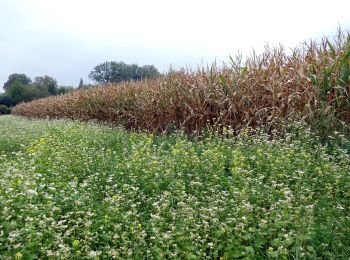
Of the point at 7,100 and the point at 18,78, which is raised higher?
the point at 18,78

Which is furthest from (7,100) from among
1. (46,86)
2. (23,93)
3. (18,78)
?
(18,78)

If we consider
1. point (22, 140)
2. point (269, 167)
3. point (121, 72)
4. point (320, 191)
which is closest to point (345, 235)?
point (320, 191)

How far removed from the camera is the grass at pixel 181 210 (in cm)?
331

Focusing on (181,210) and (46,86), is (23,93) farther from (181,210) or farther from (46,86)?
(181,210)

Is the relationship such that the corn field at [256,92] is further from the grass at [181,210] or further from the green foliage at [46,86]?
the green foliage at [46,86]

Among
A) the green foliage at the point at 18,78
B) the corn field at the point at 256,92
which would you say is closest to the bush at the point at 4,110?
the green foliage at the point at 18,78

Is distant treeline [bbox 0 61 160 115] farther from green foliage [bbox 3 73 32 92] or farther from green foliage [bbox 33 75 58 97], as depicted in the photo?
green foliage [bbox 3 73 32 92]

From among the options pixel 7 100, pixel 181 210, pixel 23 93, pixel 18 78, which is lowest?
pixel 181 210

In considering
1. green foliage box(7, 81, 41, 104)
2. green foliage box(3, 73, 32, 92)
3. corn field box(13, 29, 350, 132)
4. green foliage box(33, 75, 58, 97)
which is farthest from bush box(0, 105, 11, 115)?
corn field box(13, 29, 350, 132)

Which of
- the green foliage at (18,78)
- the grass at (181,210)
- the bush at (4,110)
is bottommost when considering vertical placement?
the grass at (181,210)

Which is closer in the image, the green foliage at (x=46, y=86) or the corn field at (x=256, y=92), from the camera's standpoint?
the corn field at (x=256, y=92)

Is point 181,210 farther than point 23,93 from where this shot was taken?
No

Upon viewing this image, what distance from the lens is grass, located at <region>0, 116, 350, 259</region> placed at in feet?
10.9

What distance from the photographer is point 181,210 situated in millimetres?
3729
